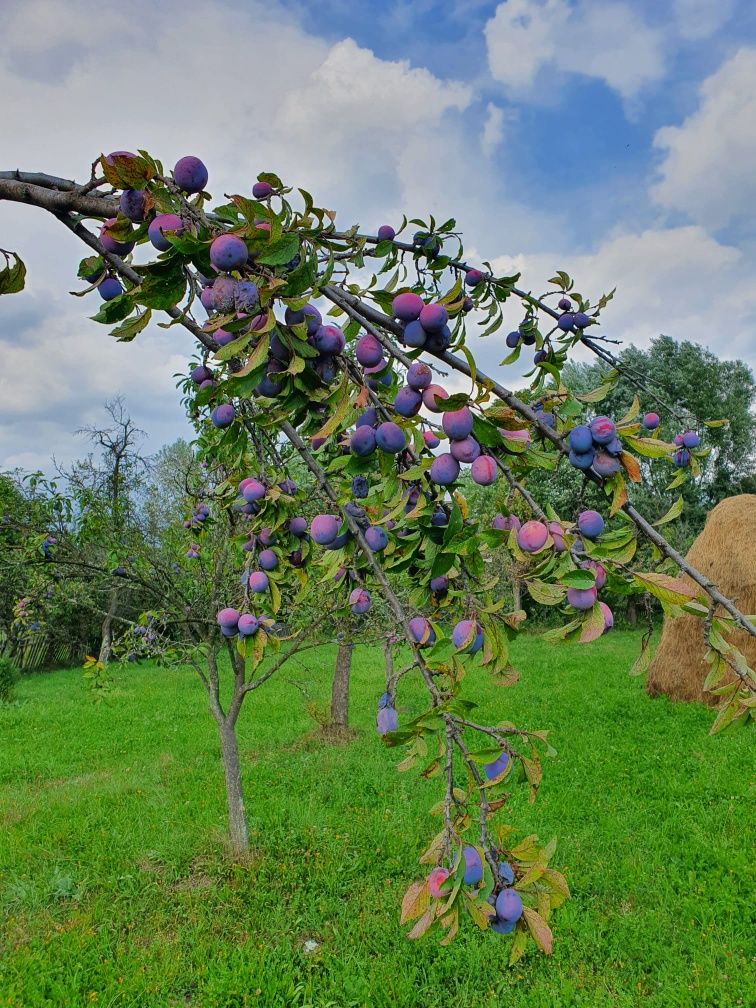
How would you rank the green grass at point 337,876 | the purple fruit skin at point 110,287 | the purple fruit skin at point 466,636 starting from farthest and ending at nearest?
the green grass at point 337,876 → the purple fruit skin at point 110,287 → the purple fruit skin at point 466,636

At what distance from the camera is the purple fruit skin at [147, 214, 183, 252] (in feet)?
2.76

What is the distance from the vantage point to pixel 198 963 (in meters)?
3.57

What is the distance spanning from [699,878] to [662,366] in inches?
693

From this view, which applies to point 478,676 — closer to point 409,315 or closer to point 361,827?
point 361,827

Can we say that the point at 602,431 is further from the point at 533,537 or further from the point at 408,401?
the point at 408,401

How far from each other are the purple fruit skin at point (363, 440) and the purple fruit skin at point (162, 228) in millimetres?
352

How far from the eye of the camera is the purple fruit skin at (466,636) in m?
1.00

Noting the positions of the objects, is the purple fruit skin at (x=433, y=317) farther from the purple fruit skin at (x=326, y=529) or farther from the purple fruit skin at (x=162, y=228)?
the purple fruit skin at (x=326, y=529)

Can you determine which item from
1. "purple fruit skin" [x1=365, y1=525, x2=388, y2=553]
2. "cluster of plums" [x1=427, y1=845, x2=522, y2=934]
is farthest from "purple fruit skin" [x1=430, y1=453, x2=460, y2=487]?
"cluster of plums" [x1=427, y1=845, x2=522, y2=934]

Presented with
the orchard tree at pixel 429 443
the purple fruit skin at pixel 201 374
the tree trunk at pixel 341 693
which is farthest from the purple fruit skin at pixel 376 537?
the tree trunk at pixel 341 693

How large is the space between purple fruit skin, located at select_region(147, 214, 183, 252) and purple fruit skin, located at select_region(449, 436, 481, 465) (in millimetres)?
446

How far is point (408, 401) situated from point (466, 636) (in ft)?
1.14

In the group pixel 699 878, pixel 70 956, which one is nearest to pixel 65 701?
pixel 70 956

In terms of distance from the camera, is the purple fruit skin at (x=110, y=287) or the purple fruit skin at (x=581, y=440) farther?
the purple fruit skin at (x=110, y=287)
